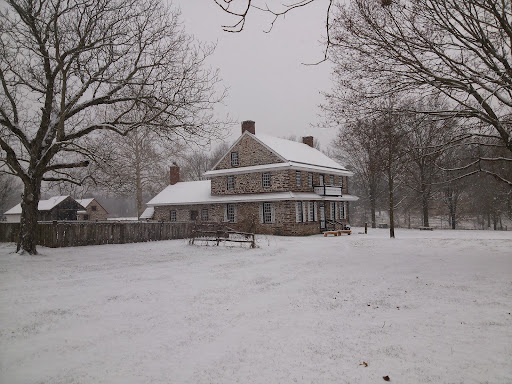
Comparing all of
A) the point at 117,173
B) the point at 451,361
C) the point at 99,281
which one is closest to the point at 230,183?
the point at 117,173

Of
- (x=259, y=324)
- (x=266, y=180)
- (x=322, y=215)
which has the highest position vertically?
(x=266, y=180)

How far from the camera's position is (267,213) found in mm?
30906

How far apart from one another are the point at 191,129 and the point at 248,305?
1020 centimetres

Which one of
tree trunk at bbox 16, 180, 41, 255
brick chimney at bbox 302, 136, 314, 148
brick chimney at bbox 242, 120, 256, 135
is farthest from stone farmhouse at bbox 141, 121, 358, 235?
tree trunk at bbox 16, 180, 41, 255

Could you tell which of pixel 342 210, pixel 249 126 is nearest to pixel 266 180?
pixel 249 126

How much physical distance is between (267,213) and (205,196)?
7.92m

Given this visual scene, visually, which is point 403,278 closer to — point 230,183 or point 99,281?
point 99,281

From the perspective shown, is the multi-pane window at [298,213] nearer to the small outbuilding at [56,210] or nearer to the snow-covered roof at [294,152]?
the snow-covered roof at [294,152]

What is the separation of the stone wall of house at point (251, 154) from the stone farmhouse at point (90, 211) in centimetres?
2989

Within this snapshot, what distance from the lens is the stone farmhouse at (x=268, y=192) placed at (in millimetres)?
29844

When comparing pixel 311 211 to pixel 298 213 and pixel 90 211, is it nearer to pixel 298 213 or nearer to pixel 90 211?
pixel 298 213

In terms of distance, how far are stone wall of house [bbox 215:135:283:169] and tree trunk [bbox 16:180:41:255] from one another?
19.2 metres

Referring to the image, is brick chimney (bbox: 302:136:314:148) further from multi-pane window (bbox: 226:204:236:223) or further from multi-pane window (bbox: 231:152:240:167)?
multi-pane window (bbox: 226:204:236:223)

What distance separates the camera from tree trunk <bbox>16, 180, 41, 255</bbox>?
621 inches
